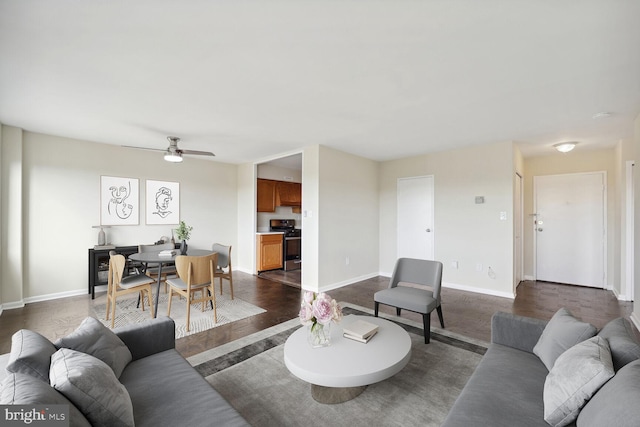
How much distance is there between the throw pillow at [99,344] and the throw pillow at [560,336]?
2408 millimetres

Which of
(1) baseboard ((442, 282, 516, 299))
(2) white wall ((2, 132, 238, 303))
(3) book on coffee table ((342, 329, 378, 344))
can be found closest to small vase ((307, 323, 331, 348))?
(3) book on coffee table ((342, 329, 378, 344))

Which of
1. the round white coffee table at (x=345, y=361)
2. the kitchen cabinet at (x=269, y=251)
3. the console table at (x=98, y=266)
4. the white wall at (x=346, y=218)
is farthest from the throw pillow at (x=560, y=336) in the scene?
the console table at (x=98, y=266)

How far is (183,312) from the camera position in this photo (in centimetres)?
360

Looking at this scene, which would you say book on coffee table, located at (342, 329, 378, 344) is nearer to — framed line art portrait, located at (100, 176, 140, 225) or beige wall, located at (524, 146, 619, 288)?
framed line art portrait, located at (100, 176, 140, 225)

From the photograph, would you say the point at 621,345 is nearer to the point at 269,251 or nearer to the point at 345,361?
the point at 345,361

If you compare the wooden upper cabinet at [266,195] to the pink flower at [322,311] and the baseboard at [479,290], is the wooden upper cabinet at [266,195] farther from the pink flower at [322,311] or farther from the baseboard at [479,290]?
the pink flower at [322,311]

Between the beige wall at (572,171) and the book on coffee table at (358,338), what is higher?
the beige wall at (572,171)

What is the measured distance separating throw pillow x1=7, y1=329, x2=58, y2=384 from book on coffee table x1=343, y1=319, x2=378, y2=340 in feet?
5.52

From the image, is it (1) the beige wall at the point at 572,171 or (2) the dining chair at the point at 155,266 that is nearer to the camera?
(2) the dining chair at the point at 155,266

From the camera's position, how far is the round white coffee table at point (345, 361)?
5.37 feet

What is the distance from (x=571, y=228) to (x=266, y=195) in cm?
614

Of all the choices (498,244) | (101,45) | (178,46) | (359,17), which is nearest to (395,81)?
(359,17)

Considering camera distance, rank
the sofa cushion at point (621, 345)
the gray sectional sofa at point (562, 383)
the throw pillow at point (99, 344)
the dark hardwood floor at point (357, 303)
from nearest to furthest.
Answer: the gray sectional sofa at point (562, 383)
the sofa cushion at point (621, 345)
the throw pillow at point (99, 344)
the dark hardwood floor at point (357, 303)

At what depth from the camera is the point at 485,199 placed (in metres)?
4.56
